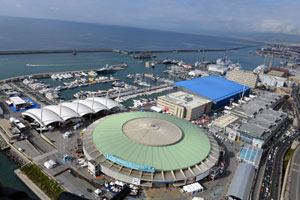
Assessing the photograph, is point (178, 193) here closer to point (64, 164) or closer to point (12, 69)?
point (64, 164)

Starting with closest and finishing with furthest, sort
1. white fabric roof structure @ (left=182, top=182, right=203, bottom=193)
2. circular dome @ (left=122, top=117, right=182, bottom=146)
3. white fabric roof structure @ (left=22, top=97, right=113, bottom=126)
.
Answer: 1. white fabric roof structure @ (left=182, top=182, right=203, bottom=193)
2. circular dome @ (left=122, top=117, right=182, bottom=146)
3. white fabric roof structure @ (left=22, top=97, right=113, bottom=126)

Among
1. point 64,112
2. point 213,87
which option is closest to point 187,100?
point 213,87

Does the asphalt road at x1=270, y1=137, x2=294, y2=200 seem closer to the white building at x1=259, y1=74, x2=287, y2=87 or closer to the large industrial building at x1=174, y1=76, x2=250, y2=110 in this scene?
the large industrial building at x1=174, y1=76, x2=250, y2=110

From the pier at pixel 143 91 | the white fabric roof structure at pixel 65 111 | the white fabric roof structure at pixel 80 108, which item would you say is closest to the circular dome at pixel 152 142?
the white fabric roof structure at pixel 80 108

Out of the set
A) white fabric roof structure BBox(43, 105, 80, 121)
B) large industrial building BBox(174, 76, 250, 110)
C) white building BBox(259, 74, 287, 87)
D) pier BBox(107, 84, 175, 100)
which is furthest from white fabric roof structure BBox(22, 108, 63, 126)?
white building BBox(259, 74, 287, 87)

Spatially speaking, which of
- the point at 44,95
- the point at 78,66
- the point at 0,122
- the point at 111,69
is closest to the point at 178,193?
the point at 0,122
